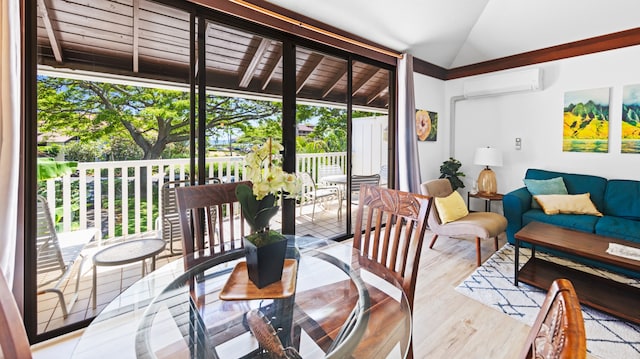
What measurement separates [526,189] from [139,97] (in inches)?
173

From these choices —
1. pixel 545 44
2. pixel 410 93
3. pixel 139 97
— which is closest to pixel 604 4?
pixel 545 44

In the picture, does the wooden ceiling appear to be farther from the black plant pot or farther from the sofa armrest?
the sofa armrest

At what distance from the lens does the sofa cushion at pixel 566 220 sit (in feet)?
9.46

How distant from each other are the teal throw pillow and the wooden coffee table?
37.1 inches

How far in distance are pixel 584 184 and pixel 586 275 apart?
157 centimetres

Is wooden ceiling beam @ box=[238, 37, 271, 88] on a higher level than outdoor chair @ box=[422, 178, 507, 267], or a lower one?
higher

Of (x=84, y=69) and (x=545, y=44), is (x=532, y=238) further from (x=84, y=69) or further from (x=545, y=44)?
(x=84, y=69)

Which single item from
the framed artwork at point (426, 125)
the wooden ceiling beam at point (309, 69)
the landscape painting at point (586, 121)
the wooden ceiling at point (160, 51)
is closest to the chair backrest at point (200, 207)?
the wooden ceiling at point (160, 51)

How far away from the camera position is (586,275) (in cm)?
239

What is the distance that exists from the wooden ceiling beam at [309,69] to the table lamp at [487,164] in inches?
103

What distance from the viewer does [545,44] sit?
3.71 meters

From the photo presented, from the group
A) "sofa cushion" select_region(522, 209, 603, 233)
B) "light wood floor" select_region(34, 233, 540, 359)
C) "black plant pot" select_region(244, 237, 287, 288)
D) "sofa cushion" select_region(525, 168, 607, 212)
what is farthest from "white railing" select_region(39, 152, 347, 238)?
"sofa cushion" select_region(525, 168, 607, 212)

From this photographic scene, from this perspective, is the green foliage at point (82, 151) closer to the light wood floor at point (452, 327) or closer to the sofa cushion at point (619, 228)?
the light wood floor at point (452, 327)

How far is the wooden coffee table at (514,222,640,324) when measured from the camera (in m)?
1.94
